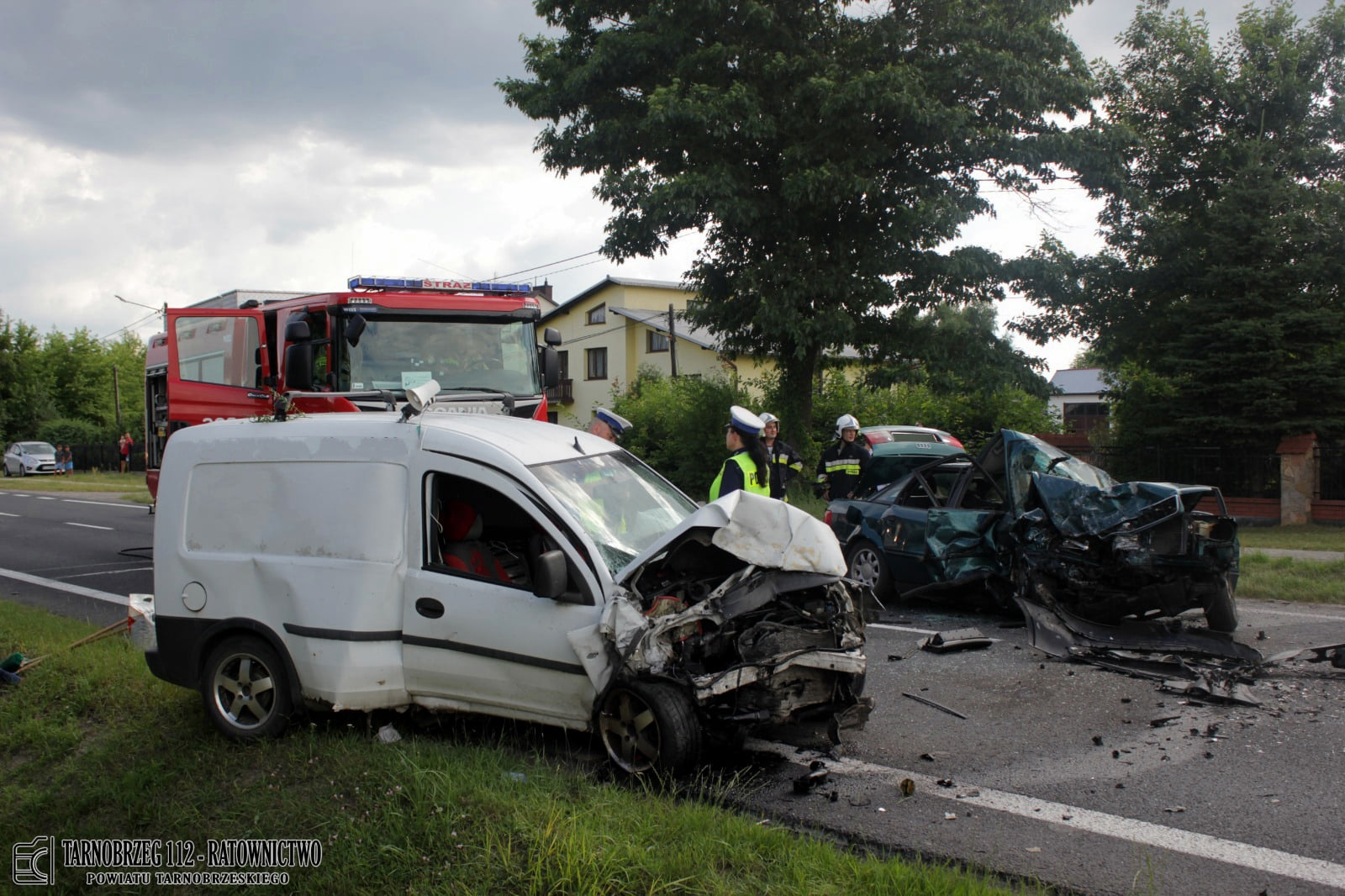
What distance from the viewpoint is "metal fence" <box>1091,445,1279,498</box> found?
17531mm

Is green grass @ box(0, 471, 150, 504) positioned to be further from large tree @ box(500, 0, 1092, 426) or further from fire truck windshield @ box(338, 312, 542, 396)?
fire truck windshield @ box(338, 312, 542, 396)

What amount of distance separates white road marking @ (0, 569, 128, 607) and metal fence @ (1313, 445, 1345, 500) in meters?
18.0

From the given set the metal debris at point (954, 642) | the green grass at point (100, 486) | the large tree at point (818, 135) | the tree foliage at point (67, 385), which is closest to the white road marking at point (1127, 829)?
the metal debris at point (954, 642)

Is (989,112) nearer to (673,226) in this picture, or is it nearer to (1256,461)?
(673,226)

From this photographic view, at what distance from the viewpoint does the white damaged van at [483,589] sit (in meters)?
4.54

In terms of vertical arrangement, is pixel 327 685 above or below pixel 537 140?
below

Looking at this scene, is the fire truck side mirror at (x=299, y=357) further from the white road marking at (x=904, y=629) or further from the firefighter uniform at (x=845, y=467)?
the white road marking at (x=904, y=629)

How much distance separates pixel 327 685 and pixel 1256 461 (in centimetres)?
1753

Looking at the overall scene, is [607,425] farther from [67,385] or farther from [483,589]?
[67,385]

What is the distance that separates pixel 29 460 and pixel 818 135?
4224 cm

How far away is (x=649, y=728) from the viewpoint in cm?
447

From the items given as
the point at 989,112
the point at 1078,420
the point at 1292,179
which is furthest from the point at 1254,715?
the point at 1078,420

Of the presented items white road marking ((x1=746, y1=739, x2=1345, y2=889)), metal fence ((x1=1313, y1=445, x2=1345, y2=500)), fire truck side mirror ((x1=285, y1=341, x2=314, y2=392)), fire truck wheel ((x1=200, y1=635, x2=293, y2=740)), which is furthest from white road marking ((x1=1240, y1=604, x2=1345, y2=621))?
metal fence ((x1=1313, y1=445, x2=1345, y2=500))

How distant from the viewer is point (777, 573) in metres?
4.77
